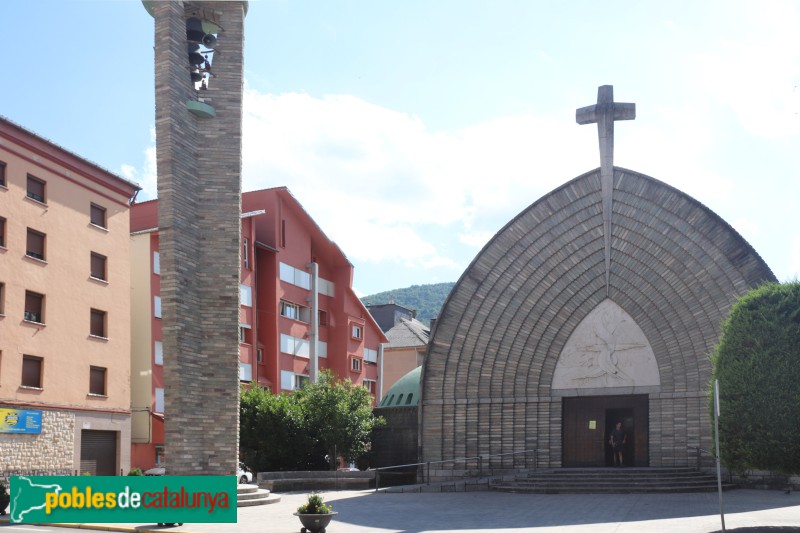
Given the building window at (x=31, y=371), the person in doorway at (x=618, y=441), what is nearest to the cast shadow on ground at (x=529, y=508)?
the person in doorway at (x=618, y=441)

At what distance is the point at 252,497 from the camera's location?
21.3 m

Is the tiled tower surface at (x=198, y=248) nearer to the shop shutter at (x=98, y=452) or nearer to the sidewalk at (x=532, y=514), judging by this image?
the sidewalk at (x=532, y=514)

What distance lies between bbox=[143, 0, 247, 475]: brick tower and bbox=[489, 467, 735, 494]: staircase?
32.3ft

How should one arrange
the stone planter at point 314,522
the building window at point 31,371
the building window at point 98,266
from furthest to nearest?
the building window at point 98,266 < the building window at point 31,371 < the stone planter at point 314,522

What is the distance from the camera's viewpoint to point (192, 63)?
1867cm

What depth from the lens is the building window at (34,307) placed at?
31.3 meters

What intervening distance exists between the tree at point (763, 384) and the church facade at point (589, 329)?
9331mm

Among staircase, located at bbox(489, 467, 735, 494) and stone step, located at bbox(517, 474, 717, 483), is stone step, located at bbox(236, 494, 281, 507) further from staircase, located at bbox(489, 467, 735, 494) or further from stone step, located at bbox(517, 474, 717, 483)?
stone step, located at bbox(517, 474, 717, 483)

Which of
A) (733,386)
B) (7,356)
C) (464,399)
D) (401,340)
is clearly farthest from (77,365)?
(401,340)

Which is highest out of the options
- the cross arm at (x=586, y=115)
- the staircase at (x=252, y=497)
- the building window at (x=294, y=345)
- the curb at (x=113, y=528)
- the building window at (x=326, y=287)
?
the cross arm at (x=586, y=115)

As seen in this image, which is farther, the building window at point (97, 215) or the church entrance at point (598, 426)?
the building window at point (97, 215)

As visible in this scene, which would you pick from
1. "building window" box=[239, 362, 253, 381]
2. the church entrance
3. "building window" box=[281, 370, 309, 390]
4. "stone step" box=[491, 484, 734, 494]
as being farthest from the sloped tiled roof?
"stone step" box=[491, 484, 734, 494]

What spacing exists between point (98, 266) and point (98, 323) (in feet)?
7.16

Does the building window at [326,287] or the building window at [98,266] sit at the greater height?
the building window at [326,287]
